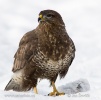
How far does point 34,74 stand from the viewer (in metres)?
11.3

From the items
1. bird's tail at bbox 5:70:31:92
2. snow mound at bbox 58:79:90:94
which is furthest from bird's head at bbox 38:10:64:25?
snow mound at bbox 58:79:90:94

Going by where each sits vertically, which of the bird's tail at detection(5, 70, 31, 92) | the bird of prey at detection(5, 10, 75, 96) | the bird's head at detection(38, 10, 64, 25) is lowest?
the bird's tail at detection(5, 70, 31, 92)

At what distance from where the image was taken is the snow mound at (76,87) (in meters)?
12.5

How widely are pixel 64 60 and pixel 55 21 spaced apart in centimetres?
121

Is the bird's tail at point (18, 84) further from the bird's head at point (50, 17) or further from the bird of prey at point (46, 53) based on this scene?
the bird's head at point (50, 17)

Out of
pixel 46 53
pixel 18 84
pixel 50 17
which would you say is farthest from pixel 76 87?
pixel 50 17

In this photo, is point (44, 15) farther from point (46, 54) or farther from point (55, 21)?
point (46, 54)

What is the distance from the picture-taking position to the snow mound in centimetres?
1248

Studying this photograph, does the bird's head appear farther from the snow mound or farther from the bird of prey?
the snow mound

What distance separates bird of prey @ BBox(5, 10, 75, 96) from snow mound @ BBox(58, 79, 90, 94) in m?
0.94

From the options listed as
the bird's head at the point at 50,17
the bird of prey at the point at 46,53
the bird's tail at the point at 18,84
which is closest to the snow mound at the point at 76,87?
the bird of prey at the point at 46,53

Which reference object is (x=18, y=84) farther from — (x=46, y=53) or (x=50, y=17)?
(x=50, y=17)

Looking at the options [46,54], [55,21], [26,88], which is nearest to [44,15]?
[55,21]

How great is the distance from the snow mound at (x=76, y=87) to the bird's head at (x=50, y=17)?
2265 millimetres
